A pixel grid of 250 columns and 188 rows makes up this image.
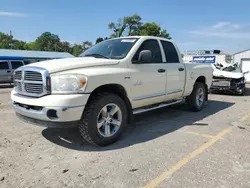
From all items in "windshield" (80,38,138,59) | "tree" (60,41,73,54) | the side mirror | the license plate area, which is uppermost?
"tree" (60,41,73,54)

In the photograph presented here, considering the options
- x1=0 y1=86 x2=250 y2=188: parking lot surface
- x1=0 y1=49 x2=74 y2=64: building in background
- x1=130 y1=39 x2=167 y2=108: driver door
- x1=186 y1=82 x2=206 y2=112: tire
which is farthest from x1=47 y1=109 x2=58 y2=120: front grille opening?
x1=0 y1=49 x2=74 y2=64: building in background

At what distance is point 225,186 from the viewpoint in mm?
3027

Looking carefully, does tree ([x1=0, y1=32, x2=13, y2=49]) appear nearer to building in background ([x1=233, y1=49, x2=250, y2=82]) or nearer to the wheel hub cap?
building in background ([x1=233, y1=49, x2=250, y2=82])

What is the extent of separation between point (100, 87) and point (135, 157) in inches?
52.3

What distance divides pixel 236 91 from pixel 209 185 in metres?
9.54

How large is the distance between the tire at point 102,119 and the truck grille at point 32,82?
30.2 inches

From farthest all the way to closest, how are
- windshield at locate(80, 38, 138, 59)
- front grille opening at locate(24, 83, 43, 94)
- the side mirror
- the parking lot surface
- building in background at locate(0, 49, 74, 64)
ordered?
1. building in background at locate(0, 49, 74, 64)
2. windshield at locate(80, 38, 138, 59)
3. the side mirror
4. front grille opening at locate(24, 83, 43, 94)
5. the parking lot surface

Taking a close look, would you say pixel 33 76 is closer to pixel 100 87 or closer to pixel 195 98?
pixel 100 87

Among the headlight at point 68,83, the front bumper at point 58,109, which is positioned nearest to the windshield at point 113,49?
the headlight at point 68,83

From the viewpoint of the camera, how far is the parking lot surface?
125 inches

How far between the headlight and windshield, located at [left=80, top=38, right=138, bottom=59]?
1.23 metres

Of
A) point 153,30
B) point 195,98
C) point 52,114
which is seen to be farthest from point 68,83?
point 153,30

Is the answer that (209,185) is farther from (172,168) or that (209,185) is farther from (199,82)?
(199,82)

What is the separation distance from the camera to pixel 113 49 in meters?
5.18
